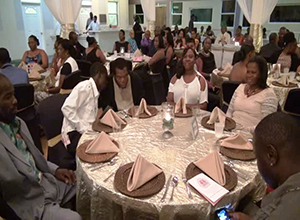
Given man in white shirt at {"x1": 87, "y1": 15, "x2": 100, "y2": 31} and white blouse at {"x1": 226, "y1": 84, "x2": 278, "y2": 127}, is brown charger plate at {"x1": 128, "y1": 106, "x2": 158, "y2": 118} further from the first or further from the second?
man in white shirt at {"x1": 87, "y1": 15, "x2": 100, "y2": 31}

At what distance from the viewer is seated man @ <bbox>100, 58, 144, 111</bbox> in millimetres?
2527

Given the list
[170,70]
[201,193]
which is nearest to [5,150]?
[201,193]

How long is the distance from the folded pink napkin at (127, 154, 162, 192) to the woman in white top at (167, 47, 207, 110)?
140 cm

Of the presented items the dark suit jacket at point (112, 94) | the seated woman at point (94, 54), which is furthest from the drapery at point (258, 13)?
the dark suit jacket at point (112, 94)

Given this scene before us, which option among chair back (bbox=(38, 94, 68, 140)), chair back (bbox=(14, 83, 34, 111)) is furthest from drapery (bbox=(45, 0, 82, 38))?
chair back (bbox=(38, 94, 68, 140))

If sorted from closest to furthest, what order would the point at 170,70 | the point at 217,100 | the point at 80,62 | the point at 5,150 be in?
the point at 5,150, the point at 217,100, the point at 80,62, the point at 170,70

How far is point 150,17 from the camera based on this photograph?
782 cm

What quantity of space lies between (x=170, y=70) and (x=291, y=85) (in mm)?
2867

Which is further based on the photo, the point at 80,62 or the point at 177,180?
the point at 80,62

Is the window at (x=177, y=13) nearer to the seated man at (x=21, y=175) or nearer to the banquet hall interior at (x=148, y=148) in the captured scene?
the banquet hall interior at (x=148, y=148)

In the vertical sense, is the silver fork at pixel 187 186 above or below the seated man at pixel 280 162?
below

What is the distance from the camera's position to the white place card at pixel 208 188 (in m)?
1.25

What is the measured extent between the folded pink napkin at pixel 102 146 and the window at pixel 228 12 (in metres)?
10.5

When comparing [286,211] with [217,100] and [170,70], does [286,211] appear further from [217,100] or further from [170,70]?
[170,70]
